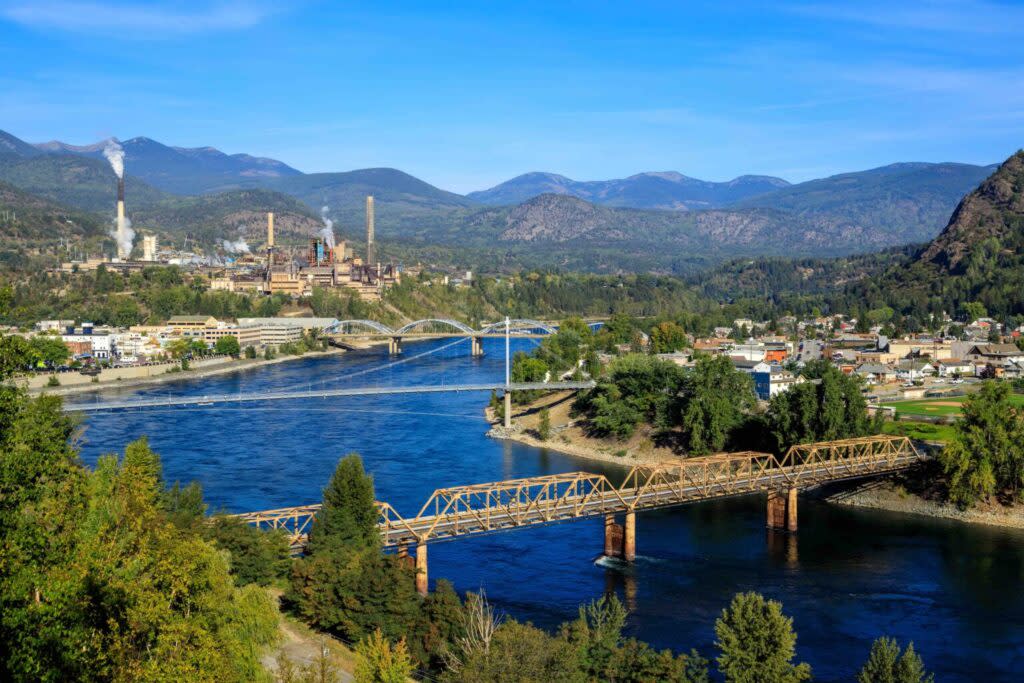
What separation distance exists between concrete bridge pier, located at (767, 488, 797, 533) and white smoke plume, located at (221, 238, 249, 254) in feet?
350

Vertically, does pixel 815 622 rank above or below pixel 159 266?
below

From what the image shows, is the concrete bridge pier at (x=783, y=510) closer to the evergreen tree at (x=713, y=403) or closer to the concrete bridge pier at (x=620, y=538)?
the concrete bridge pier at (x=620, y=538)

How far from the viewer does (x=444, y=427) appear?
37.7m

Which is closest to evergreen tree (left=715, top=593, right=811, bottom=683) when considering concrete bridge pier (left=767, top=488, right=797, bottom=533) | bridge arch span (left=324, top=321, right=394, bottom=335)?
concrete bridge pier (left=767, top=488, right=797, bottom=533)

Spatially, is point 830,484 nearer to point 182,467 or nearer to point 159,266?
point 182,467

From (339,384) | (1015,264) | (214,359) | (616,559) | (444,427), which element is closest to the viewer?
(616,559)

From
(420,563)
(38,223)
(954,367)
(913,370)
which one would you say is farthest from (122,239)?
(420,563)

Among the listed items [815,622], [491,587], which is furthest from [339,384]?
[815,622]

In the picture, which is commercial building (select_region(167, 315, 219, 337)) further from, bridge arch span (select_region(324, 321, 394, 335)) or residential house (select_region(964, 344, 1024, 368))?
residential house (select_region(964, 344, 1024, 368))

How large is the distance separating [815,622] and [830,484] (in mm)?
11591

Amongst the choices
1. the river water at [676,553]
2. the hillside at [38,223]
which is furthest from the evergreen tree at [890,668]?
the hillside at [38,223]

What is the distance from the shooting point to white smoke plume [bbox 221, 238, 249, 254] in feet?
410

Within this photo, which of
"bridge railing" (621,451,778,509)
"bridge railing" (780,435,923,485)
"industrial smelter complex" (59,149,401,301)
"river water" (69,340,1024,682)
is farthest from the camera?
"industrial smelter complex" (59,149,401,301)

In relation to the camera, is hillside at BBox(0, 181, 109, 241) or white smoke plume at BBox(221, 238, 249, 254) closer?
hillside at BBox(0, 181, 109, 241)
